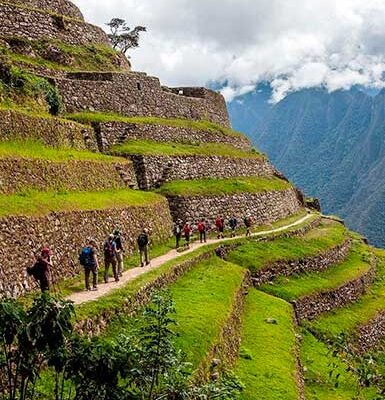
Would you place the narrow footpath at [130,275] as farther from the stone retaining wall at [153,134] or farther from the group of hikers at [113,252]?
the stone retaining wall at [153,134]

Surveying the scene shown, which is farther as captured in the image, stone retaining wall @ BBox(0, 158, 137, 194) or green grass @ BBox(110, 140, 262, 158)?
green grass @ BBox(110, 140, 262, 158)

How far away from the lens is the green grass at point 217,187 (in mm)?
34094

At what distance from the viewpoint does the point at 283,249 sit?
35.5 m

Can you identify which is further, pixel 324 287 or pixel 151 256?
pixel 324 287

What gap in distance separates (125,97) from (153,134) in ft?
11.6

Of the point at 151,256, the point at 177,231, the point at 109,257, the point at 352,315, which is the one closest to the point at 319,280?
the point at 352,315

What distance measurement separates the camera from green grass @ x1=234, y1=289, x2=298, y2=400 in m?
18.1

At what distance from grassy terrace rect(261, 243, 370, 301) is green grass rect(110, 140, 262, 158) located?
10262 millimetres

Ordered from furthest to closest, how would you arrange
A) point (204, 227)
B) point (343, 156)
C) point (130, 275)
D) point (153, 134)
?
point (343, 156)
point (153, 134)
point (204, 227)
point (130, 275)

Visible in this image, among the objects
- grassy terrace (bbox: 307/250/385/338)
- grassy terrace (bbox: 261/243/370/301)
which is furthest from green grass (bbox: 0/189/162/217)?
grassy terrace (bbox: 307/250/385/338)

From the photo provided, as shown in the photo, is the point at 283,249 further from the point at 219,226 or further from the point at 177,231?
the point at 177,231

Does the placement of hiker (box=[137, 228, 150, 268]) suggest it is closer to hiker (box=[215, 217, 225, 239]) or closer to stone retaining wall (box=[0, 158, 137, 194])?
stone retaining wall (box=[0, 158, 137, 194])

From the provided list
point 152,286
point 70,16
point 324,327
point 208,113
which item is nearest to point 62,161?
point 152,286

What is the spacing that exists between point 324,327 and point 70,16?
1158 inches
